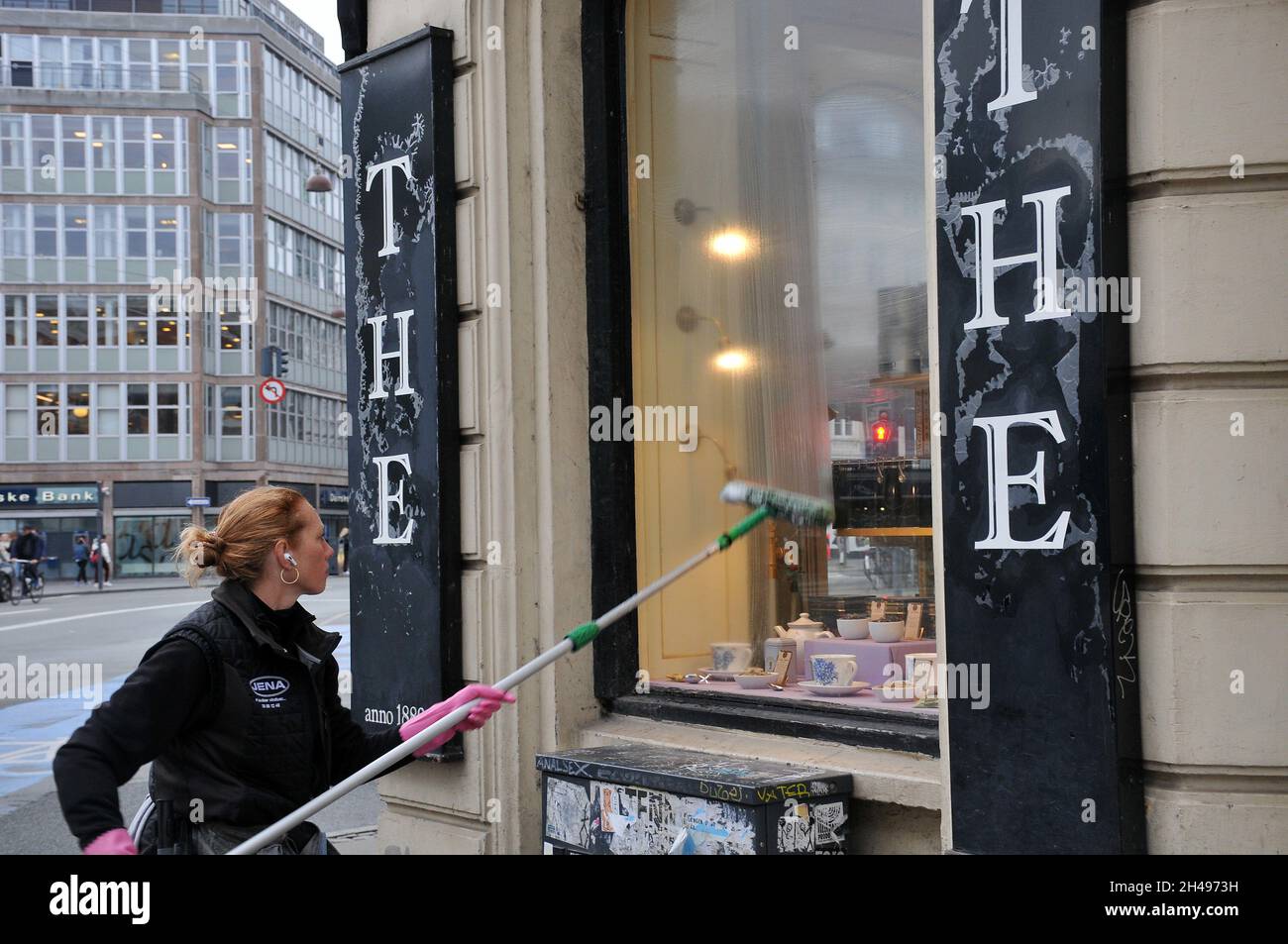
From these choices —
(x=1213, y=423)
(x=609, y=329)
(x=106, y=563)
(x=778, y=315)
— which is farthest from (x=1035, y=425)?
(x=106, y=563)

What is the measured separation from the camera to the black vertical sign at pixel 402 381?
625cm

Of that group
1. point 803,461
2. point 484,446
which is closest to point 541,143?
point 484,446

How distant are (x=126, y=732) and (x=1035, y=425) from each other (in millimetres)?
2780

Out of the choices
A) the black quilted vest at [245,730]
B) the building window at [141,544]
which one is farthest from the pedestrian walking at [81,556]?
the black quilted vest at [245,730]

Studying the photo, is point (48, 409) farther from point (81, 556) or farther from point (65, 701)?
point (65, 701)

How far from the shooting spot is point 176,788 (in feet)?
10.9

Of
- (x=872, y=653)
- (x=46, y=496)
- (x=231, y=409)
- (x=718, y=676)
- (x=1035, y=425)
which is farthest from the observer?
(x=231, y=409)

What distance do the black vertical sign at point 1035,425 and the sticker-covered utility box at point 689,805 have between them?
571mm

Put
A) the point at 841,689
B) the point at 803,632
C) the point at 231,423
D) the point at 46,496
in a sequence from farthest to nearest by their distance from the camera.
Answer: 1. the point at 231,423
2. the point at 46,496
3. the point at 803,632
4. the point at 841,689

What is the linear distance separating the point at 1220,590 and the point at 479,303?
3691mm

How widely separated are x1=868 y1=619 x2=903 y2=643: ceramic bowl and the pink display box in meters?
0.02

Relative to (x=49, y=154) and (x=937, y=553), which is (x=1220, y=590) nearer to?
(x=937, y=553)

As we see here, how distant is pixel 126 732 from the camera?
311 cm

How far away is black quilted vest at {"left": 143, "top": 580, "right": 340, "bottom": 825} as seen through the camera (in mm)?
3350
